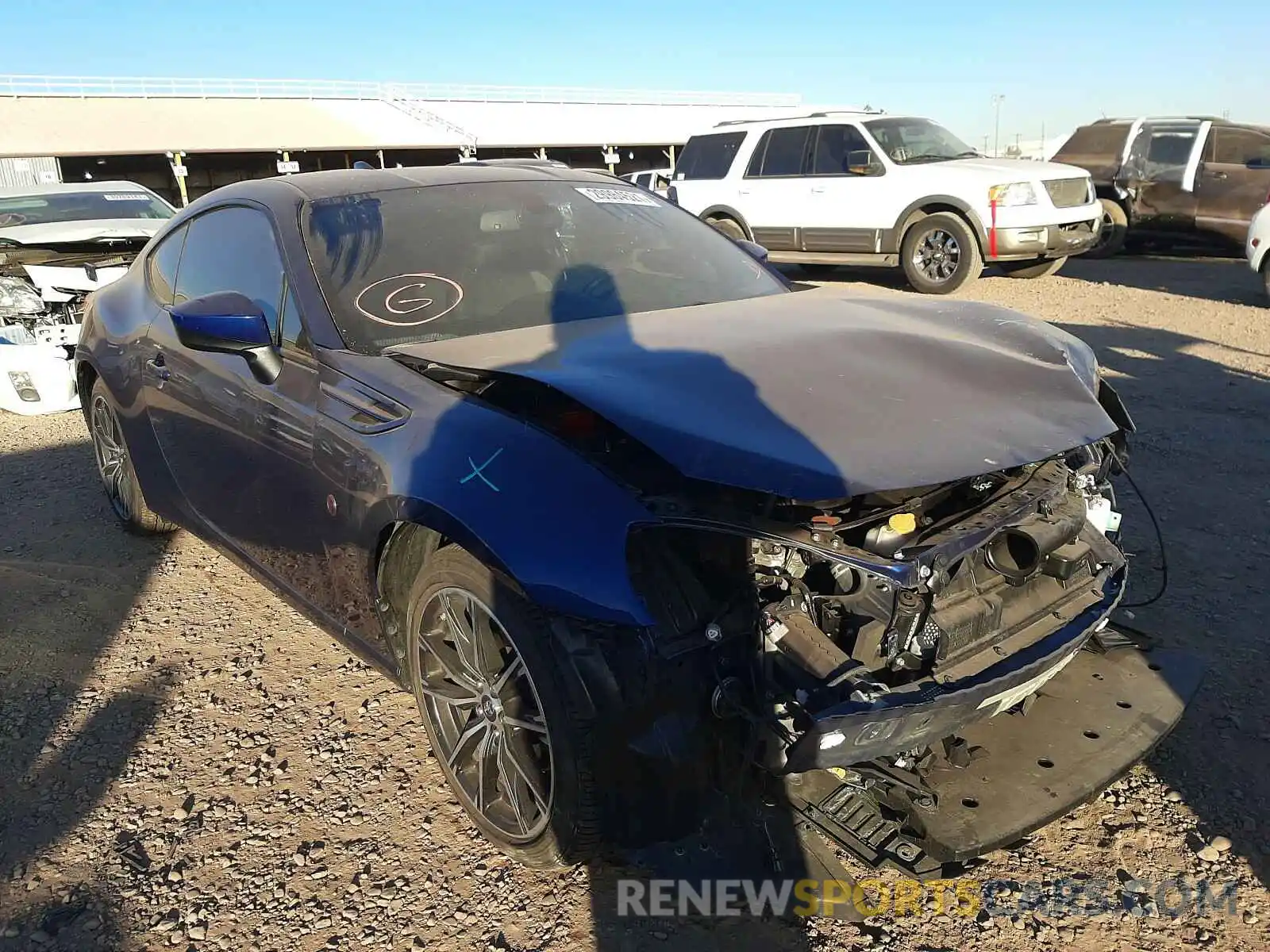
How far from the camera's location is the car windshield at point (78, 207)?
336 inches

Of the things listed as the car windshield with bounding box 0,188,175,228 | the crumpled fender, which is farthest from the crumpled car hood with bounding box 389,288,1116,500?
the car windshield with bounding box 0,188,175,228

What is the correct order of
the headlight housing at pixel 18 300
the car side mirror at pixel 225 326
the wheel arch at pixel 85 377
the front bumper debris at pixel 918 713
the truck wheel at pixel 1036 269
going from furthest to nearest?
the truck wheel at pixel 1036 269
the headlight housing at pixel 18 300
the wheel arch at pixel 85 377
the car side mirror at pixel 225 326
the front bumper debris at pixel 918 713

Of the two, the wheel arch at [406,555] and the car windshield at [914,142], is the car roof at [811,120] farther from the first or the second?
the wheel arch at [406,555]

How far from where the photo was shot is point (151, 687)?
11.5ft

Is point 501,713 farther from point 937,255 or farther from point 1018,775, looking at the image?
point 937,255

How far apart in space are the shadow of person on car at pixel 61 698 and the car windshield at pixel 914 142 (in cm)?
945

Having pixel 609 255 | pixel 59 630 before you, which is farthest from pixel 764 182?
pixel 59 630

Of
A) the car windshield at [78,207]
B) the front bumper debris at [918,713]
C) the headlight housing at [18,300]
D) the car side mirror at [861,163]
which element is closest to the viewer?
the front bumper debris at [918,713]

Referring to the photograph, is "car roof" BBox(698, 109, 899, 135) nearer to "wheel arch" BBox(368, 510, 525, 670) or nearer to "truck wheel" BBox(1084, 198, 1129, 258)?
"truck wheel" BBox(1084, 198, 1129, 258)

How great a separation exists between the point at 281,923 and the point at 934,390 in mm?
2156

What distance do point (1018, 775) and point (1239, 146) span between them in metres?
12.7

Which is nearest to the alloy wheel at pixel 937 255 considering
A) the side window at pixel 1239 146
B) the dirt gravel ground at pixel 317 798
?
the side window at pixel 1239 146

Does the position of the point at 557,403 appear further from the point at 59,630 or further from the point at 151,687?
the point at 59,630

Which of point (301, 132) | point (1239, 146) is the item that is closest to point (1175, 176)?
point (1239, 146)
